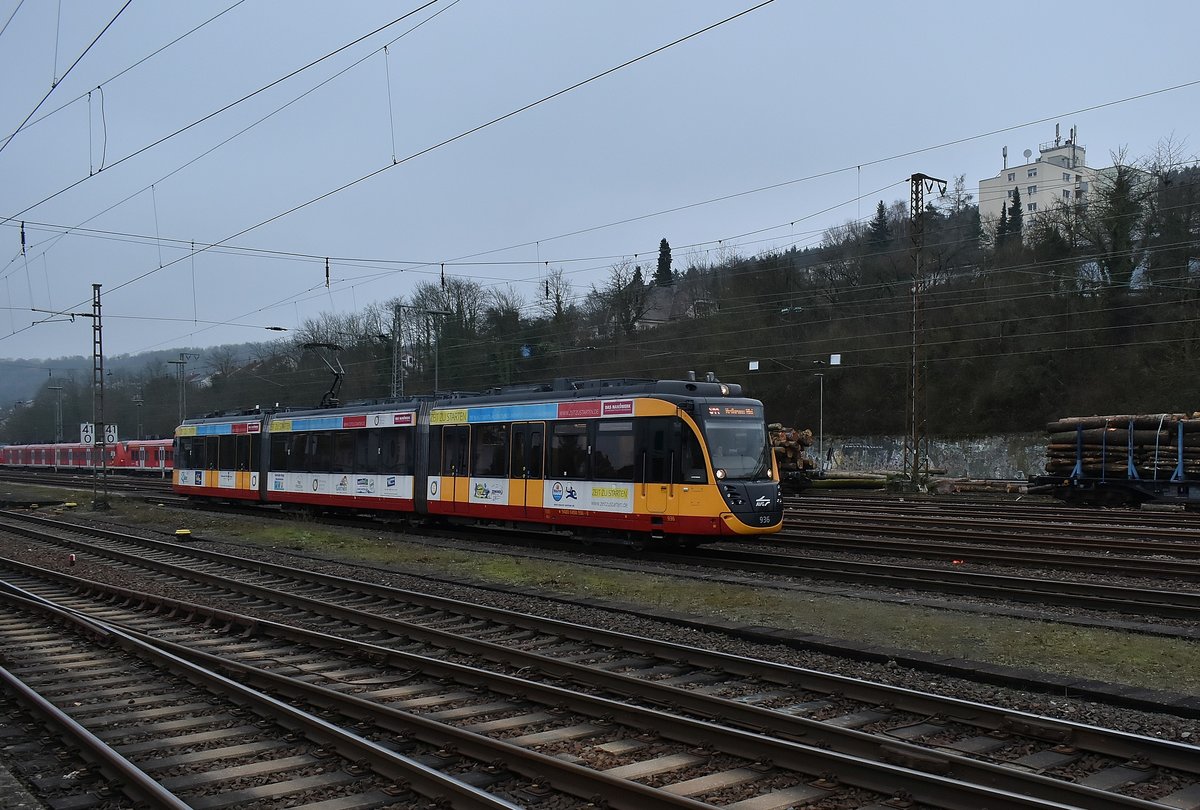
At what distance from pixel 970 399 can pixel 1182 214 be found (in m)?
13.0

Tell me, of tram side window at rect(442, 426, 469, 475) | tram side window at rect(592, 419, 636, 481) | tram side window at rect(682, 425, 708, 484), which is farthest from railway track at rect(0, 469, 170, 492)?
tram side window at rect(682, 425, 708, 484)

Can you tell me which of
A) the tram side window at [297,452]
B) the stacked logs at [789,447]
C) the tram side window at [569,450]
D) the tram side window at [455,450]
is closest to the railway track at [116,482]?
the tram side window at [297,452]

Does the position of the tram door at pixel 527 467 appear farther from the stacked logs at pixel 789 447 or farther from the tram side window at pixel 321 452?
the stacked logs at pixel 789 447

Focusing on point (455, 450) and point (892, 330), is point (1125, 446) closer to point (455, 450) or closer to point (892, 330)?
point (455, 450)

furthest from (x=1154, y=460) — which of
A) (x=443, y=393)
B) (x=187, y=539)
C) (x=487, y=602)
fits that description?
(x=187, y=539)

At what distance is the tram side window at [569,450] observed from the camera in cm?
1827

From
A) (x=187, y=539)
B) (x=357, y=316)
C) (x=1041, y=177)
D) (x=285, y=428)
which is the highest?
(x=1041, y=177)

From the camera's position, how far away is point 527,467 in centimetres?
1950

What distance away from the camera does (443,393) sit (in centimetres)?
2298

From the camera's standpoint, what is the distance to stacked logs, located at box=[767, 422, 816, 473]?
126 feet

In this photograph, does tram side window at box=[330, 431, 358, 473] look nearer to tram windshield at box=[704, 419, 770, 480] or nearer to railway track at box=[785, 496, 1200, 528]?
tram windshield at box=[704, 419, 770, 480]

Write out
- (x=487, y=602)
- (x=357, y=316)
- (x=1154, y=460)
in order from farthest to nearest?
(x=357, y=316) → (x=1154, y=460) → (x=487, y=602)

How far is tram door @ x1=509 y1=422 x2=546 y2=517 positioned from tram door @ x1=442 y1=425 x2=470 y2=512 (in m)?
1.68

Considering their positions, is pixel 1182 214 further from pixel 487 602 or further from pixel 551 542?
pixel 487 602
